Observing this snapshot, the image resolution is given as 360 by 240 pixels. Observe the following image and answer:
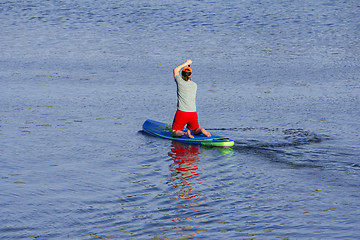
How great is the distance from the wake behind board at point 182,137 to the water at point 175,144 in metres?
0.16

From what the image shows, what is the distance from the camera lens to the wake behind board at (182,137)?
11.9 meters

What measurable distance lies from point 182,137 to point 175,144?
280 mm

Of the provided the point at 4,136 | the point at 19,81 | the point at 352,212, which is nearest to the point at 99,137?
the point at 4,136

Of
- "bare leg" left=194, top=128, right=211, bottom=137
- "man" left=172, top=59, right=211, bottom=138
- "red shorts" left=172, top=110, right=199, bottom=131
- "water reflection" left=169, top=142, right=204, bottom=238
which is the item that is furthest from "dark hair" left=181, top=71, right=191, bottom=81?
"water reflection" left=169, top=142, right=204, bottom=238

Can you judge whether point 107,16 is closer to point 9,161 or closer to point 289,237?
point 9,161

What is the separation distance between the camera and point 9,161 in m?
11.0

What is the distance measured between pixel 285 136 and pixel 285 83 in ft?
22.3

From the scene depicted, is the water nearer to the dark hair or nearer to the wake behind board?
the wake behind board

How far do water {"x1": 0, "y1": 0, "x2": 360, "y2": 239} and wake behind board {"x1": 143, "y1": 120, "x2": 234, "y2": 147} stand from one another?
158mm

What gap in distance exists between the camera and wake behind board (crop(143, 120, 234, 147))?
38.9ft

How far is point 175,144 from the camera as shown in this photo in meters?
12.6

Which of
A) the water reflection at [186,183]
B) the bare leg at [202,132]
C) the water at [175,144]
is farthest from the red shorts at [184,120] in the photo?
the water at [175,144]

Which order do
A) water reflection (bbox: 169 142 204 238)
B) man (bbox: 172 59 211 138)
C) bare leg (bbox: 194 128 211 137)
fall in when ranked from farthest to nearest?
man (bbox: 172 59 211 138) < bare leg (bbox: 194 128 211 137) < water reflection (bbox: 169 142 204 238)

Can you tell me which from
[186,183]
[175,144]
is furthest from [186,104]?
[186,183]
